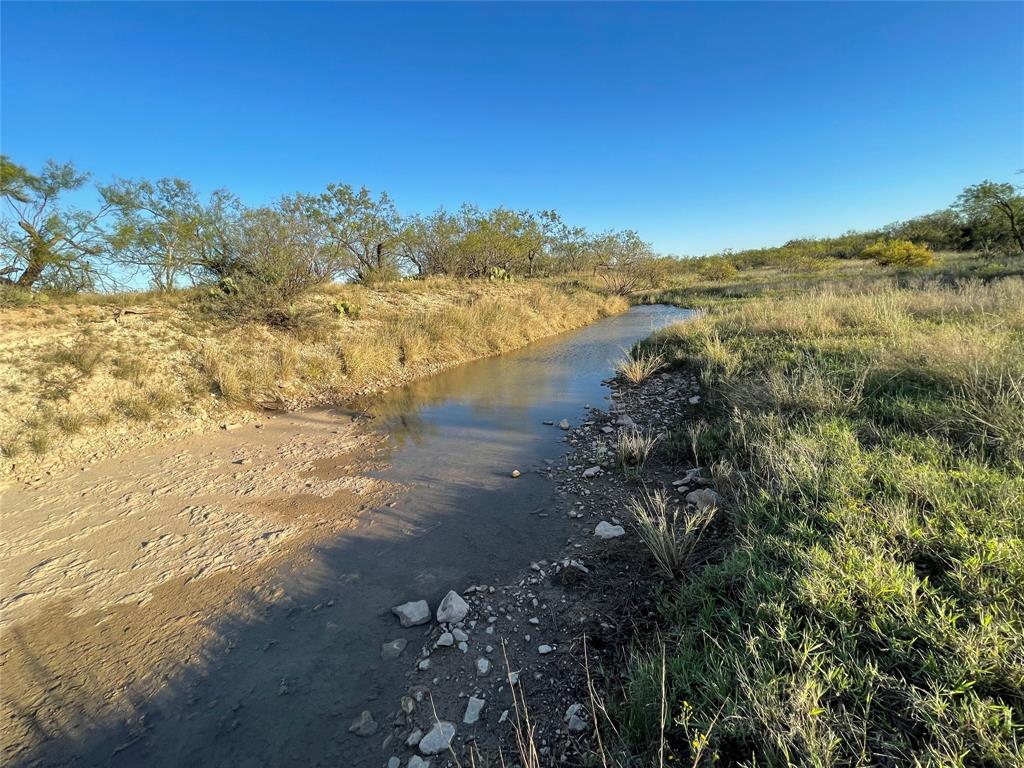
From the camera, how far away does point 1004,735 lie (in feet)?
4.66

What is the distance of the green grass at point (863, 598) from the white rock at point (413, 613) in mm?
1542

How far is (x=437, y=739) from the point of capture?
229 centimetres

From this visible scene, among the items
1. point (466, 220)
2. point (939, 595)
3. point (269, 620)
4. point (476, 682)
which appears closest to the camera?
point (939, 595)

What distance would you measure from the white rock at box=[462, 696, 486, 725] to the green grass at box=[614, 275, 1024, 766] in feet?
2.66

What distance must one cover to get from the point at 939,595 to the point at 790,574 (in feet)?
2.00

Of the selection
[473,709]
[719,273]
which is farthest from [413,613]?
[719,273]

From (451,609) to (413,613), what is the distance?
30cm

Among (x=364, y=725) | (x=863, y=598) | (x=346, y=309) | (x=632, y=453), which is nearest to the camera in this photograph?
(x=863, y=598)

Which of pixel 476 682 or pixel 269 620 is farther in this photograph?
pixel 269 620

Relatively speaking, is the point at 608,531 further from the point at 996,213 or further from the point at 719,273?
the point at 719,273

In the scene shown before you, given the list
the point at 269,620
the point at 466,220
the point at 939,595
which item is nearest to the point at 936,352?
the point at 939,595

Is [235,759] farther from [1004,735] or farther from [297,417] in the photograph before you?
[297,417]

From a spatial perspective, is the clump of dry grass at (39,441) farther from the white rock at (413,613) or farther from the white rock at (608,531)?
the white rock at (608,531)

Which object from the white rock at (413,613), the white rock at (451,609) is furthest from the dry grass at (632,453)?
the white rock at (413,613)
